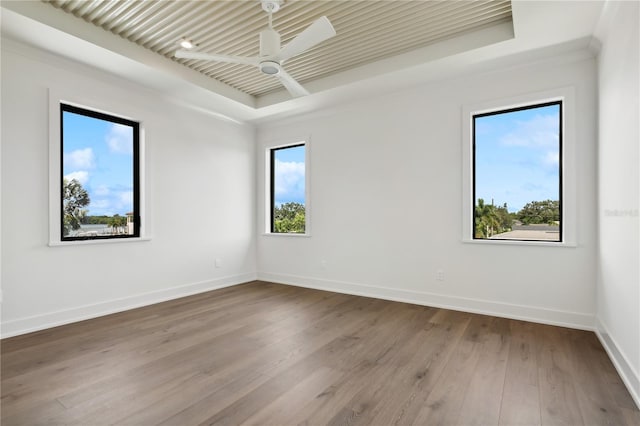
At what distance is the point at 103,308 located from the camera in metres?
3.71

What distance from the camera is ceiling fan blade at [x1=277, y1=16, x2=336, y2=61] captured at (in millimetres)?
2332

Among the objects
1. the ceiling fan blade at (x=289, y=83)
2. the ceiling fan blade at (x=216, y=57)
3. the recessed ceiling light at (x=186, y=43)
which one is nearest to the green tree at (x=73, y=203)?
the recessed ceiling light at (x=186, y=43)

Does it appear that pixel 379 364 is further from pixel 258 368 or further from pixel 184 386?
pixel 184 386

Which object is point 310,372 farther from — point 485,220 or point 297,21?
point 297,21

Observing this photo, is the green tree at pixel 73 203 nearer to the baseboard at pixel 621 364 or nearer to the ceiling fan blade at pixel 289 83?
the ceiling fan blade at pixel 289 83

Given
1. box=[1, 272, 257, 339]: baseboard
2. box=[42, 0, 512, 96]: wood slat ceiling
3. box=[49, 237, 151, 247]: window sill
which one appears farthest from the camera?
box=[49, 237, 151, 247]: window sill

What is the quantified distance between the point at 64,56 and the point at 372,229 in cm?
394

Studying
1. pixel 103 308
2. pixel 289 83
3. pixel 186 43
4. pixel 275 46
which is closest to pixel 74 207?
pixel 103 308

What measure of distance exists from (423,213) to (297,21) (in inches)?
100

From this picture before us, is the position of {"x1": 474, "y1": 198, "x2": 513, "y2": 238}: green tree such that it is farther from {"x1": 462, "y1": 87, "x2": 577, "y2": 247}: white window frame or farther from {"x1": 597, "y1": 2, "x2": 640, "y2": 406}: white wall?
{"x1": 597, "y1": 2, "x2": 640, "y2": 406}: white wall

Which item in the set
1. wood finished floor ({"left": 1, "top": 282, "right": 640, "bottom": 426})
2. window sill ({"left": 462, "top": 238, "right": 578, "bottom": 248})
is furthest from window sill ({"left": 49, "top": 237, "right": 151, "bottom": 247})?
window sill ({"left": 462, "top": 238, "right": 578, "bottom": 248})

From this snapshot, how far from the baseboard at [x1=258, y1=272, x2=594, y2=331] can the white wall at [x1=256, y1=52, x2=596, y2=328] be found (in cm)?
1

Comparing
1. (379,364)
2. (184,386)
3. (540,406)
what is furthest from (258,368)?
(540,406)

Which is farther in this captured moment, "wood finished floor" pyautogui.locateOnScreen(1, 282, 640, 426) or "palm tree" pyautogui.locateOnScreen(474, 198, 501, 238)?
"palm tree" pyautogui.locateOnScreen(474, 198, 501, 238)
